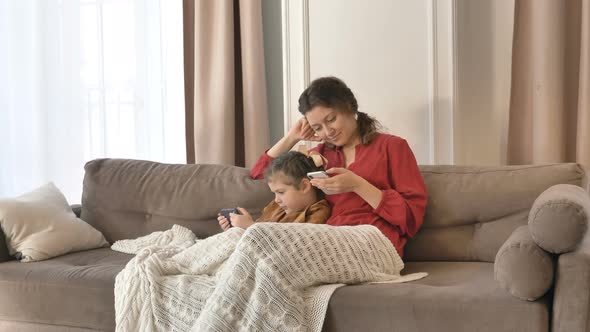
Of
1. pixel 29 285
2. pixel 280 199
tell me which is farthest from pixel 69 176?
pixel 280 199

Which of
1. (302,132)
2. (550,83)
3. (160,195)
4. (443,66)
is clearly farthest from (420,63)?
(160,195)

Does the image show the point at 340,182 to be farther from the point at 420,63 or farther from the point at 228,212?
the point at 420,63

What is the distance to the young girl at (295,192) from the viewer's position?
2451mm

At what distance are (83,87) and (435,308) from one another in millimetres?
2571

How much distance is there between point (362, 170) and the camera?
247cm

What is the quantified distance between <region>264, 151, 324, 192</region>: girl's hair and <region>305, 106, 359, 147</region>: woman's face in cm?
11

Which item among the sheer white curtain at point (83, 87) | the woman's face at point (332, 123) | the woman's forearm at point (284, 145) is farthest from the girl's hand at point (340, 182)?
the sheer white curtain at point (83, 87)

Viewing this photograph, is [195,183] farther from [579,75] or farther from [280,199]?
[579,75]

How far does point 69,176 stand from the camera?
388 centimetres

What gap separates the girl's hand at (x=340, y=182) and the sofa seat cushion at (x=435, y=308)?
384 mm

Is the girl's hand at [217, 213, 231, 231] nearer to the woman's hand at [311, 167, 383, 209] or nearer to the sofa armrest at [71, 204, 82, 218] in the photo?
the woman's hand at [311, 167, 383, 209]

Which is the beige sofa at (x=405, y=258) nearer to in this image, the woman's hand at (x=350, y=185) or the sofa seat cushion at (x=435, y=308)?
the sofa seat cushion at (x=435, y=308)

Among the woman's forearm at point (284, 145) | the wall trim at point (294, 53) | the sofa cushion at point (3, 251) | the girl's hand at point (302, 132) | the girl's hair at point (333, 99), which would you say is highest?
the wall trim at point (294, 53)

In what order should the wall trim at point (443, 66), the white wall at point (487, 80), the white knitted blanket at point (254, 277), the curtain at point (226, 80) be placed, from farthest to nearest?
the curtain at point (226, 80)
the white wall at point (487, 80)
the wall trim at point (443, 66)
the white knitted blanket at point (254, 277)
